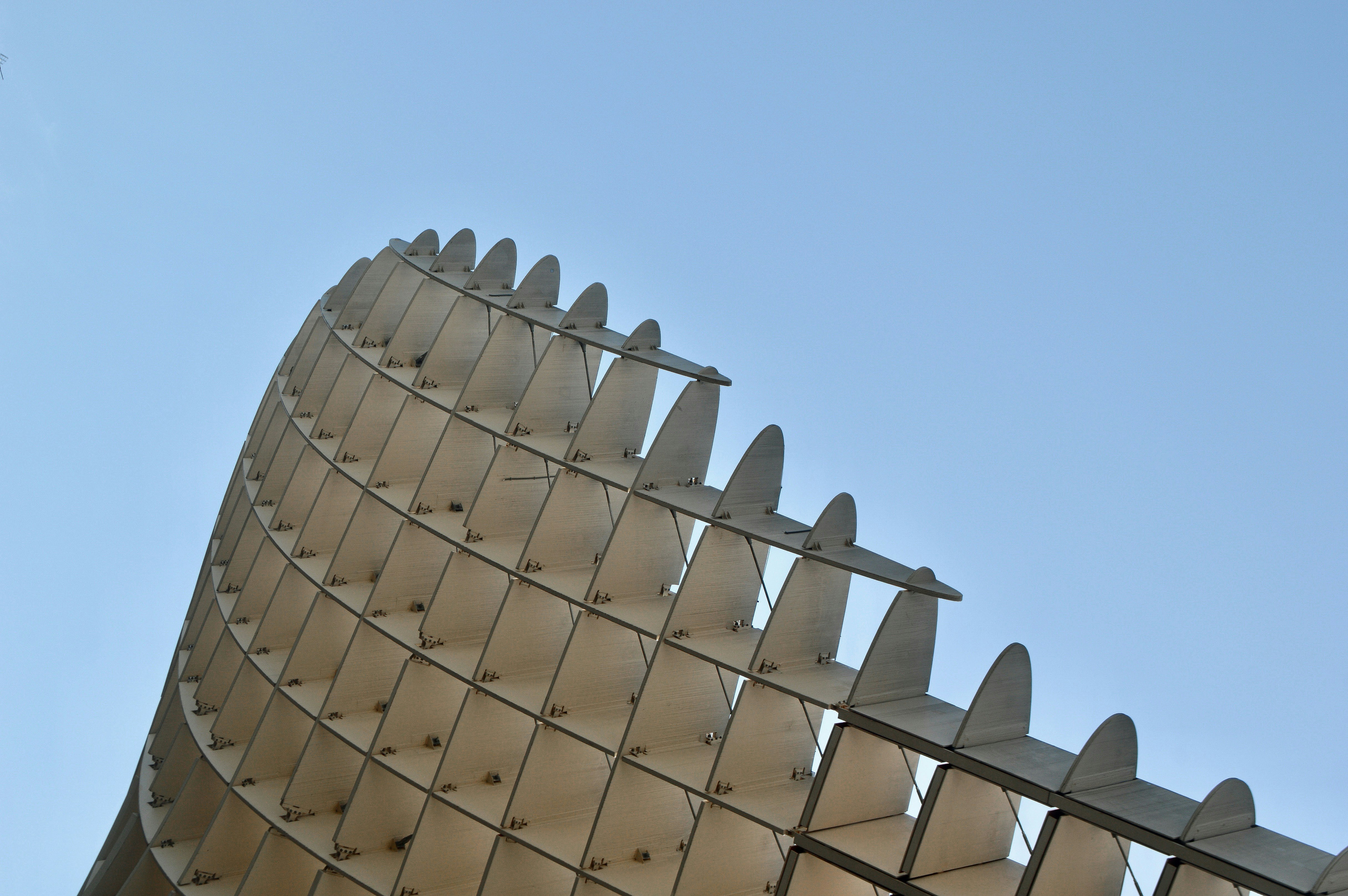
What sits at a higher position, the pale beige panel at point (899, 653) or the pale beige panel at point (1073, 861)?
the pale beige panel at point (899, 653)

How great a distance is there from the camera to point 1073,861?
1476 centimetres

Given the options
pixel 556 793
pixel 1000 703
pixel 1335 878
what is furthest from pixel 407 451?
pixel 1335 878

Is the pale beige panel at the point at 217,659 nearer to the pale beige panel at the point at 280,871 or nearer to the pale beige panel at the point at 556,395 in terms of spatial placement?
the pale beige panel at the point at 280,871

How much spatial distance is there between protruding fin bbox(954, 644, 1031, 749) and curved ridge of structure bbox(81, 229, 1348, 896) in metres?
0.04

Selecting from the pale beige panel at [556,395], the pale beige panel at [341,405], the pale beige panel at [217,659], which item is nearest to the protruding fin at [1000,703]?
the pale beige panel at [556,395]

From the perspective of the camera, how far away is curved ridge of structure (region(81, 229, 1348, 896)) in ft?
51.8

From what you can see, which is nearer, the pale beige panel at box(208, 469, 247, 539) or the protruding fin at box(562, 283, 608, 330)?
the protruding fin at box(562, 283, 608, 330)

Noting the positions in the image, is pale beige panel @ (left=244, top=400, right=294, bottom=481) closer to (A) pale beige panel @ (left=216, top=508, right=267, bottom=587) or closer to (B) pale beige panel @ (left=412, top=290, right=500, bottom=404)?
(A) pale beige panel @ (left=216, top=508, right=267, bottom=587)

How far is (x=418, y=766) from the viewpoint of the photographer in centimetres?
2039

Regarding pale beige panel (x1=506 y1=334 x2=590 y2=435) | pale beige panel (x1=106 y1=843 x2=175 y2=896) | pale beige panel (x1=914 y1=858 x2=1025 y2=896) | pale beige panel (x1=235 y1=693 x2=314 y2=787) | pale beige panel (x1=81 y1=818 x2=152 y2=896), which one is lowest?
pale beige panel (x1=81 y1=818 x2=152 y2=896)

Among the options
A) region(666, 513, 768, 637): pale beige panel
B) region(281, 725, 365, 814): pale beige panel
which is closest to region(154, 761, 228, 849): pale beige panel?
region(281, 725, 365, 814): pale beige panel

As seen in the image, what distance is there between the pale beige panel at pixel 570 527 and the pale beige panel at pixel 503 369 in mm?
2350

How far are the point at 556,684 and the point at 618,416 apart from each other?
169 inches

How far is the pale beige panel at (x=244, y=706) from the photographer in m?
23.6
